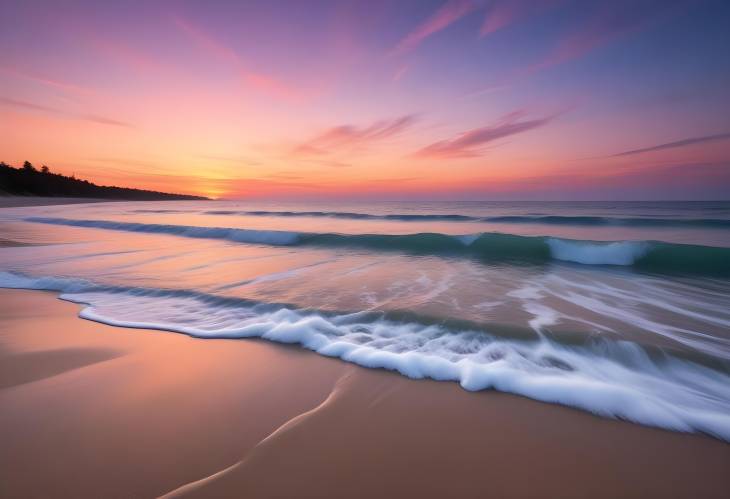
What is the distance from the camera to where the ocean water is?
2537 millimetres

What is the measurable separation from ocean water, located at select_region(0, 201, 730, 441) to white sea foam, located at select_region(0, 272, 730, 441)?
1 cm

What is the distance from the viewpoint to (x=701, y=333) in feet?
11.7

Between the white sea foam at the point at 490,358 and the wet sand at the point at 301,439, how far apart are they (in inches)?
5.8

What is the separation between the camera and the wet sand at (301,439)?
1.56 metres

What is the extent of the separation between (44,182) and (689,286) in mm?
91005

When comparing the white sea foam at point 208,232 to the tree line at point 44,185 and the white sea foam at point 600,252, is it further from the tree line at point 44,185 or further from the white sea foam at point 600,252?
the tree line at point 44,185

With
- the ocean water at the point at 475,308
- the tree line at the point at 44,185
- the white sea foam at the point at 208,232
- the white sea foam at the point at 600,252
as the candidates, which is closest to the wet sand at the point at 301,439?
the ocean water at the point at 475,308

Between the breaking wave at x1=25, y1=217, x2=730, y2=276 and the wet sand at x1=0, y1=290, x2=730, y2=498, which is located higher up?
the breaking wave at x1=25, y1=217, x2=730, y2=276

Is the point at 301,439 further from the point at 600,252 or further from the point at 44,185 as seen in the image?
the point at 44,185

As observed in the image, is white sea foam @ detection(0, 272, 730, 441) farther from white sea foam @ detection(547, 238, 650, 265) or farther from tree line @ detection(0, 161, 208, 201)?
tree line @ detection(0, 161, 208, 201)

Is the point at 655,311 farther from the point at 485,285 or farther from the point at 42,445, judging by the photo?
the point at 42,445

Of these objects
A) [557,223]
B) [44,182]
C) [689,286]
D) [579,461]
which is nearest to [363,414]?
[579,461]

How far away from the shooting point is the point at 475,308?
422 cm

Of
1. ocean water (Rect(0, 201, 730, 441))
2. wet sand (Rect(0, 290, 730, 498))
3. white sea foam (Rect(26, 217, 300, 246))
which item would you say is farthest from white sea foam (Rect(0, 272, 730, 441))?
white sea foam (Rect(26, 217, 300, 246))
